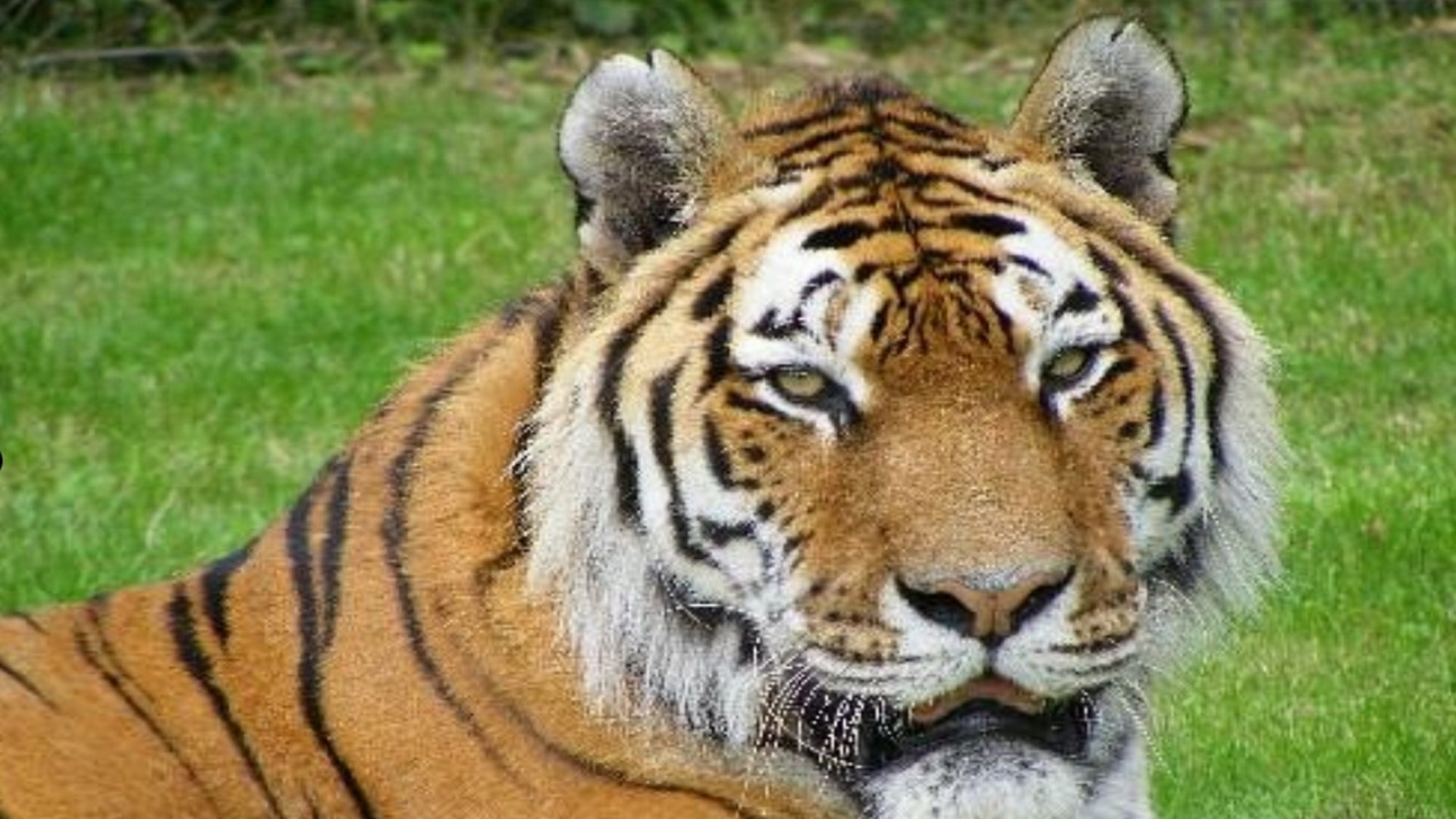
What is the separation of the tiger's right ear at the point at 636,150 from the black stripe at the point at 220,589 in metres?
0.57

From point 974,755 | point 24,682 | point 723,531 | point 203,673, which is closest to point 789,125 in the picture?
point 723,531

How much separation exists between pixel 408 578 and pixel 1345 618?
2.78 m

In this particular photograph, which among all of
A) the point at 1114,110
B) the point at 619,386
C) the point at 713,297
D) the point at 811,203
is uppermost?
the point at 1114,110

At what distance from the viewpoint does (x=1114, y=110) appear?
3705 millimetres

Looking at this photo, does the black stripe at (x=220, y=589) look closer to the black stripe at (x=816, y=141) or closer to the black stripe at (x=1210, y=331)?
the black stripe at (x=816, y=141)

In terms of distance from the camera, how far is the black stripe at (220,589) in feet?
12.1

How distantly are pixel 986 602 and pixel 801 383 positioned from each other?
323 millimetres

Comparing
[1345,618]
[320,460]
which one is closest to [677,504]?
[1345,618]

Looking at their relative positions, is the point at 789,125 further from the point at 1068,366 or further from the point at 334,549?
the point at 334,549

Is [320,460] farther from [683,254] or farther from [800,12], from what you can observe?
[800,12]

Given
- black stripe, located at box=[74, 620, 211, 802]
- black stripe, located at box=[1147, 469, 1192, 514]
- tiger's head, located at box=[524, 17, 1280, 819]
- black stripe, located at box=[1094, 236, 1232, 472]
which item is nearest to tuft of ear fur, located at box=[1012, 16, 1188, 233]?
tiger's head, located at box=[524, 17, 1280, 819]

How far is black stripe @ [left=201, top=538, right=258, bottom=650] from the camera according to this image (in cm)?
369

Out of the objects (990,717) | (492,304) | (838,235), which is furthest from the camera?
(492,304)

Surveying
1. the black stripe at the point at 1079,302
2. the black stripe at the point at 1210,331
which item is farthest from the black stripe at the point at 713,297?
the black stripe at the point at 1210,331
